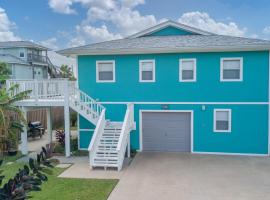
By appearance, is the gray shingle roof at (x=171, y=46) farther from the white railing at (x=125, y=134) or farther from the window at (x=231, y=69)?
the white railing at (x=125, y=134)

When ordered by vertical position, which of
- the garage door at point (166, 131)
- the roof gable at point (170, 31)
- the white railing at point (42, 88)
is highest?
the roof gable at point (170, 31)

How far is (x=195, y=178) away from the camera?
32.4 ft

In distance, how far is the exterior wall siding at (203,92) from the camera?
13.2 metres

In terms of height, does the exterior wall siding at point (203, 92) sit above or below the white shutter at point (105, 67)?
below

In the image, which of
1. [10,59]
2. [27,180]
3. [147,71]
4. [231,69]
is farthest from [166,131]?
[10,59]

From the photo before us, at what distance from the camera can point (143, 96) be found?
1421 centimetres

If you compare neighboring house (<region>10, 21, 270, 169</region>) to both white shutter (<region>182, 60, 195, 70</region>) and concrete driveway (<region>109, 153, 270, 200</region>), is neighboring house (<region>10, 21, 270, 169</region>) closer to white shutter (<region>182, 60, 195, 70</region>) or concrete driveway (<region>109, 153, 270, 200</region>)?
white shutter (<region>182, 60, 195, 70</region>)

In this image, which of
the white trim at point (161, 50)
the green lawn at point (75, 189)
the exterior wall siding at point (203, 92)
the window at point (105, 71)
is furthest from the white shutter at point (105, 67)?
the green lawn at point (75, 189)

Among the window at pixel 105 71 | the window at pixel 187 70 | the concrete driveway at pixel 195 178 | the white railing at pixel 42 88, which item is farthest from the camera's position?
the window at pixel 105 71

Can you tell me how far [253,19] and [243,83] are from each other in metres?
7.93

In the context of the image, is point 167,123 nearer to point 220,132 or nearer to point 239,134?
point 220,132

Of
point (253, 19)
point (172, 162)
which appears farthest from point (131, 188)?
point (253, 19)

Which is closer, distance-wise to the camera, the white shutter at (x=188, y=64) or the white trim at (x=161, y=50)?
the white trim at (x=161, y=50)

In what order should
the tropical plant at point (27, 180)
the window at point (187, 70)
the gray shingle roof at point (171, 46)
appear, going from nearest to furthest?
1. the tropical plant at point (27, 180)
2. the gray shingle roof at point (171, 46)
3. the window at point (187, 70)
